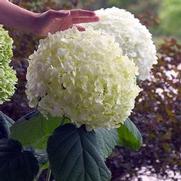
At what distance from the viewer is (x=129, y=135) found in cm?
157

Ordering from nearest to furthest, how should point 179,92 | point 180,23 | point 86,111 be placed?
point 86,111, point 179,92, point 180,23

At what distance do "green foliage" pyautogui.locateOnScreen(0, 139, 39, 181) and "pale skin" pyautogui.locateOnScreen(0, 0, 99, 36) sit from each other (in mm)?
237

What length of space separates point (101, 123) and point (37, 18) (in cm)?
24

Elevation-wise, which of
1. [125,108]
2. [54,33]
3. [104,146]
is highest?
[54,33]

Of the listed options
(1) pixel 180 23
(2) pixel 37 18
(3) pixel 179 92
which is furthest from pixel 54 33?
(1) pixel 180 23

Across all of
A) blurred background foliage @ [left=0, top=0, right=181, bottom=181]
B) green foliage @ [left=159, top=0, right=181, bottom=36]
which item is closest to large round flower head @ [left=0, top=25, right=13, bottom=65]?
blurred background foliage @ [left=0, top=0, right=181, bottom=181]

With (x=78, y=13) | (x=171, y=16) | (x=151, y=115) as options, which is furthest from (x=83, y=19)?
(x=171, y=16)

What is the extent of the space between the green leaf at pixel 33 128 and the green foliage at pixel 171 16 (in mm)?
14819

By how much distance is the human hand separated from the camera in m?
1.35

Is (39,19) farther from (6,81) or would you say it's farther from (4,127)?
(4,127)

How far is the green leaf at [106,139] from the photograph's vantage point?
1.40 metres

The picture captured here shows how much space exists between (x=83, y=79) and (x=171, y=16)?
16039mm

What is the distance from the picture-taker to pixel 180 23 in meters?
17.1

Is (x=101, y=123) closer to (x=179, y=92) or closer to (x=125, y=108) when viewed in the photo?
(x=125, y=108)
